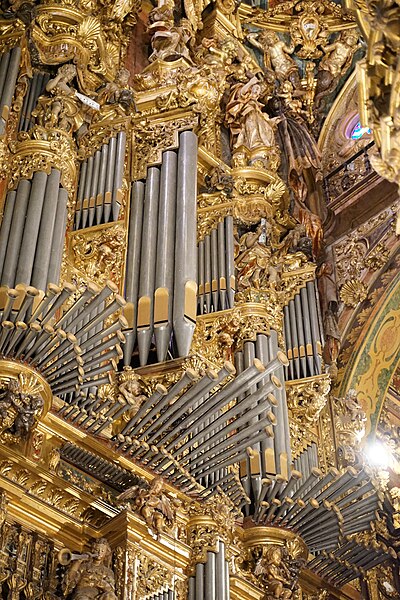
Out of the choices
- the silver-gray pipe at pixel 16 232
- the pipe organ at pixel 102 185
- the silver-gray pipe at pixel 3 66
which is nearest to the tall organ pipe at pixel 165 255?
the pipe organ at pixel 102 185

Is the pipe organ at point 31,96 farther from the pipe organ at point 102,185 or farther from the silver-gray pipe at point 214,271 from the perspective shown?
the silver-gray pipe at point 214,271

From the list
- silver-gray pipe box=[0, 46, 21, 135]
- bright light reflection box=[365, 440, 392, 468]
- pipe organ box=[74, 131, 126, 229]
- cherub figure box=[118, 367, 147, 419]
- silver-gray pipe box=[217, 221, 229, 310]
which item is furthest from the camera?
bright light reflection box=[365, 440, 392, 468]

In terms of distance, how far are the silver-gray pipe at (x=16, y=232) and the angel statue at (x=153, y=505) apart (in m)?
2.07

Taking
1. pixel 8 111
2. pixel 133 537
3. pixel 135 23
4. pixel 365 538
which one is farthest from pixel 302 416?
pixel 135 23

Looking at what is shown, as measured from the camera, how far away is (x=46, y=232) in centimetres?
850

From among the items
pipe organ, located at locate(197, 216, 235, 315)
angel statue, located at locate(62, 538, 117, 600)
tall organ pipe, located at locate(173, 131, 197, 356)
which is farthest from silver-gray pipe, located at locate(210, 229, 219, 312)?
angel statue, located at locate(62, 538, 117, 600)

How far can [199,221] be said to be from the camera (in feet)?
36.2

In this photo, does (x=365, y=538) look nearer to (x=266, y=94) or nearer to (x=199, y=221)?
(x=199, y=221)

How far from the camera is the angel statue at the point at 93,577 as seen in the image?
7.38m

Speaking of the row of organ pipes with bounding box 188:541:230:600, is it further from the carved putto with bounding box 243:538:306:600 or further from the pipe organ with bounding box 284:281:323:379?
the pipe organ with bounding box 284:281:323:379

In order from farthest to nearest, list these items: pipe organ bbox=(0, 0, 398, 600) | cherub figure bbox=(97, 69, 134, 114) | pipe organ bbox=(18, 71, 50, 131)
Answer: cherub figure bbox=(97, 69, 134, 114) → pipe organ bbox=(18, 71, 50, 131) → pipe organ bbox=(0, 0, 398, 600)

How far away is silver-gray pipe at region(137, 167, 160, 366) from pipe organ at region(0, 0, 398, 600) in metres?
0.02

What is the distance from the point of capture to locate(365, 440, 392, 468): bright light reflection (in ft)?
42.4

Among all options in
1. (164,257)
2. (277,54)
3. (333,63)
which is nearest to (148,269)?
(164,257)
